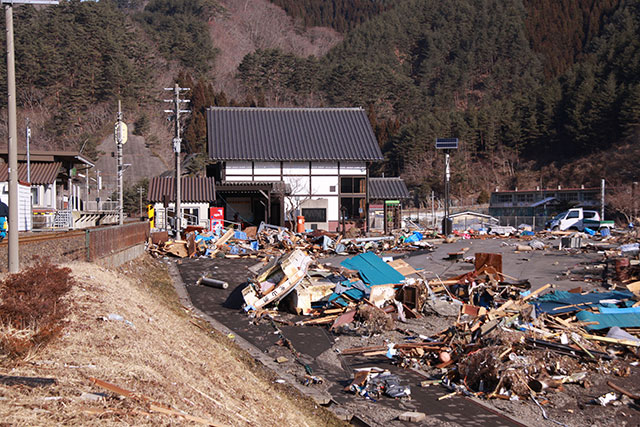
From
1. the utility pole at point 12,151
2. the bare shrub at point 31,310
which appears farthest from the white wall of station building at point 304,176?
the bare shrub at point 31,310

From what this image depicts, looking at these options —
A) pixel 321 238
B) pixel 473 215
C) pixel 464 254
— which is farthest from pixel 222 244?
pixel 473 215

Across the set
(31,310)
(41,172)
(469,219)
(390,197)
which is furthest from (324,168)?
(31,310)

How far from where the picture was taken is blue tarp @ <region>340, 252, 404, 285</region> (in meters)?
17.9

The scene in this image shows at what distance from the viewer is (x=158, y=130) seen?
273ft

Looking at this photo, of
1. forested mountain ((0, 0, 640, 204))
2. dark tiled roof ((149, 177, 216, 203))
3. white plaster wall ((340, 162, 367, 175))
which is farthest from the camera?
forested mountain ((0, 0, 640, 204))

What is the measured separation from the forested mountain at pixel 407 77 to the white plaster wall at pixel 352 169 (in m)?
23.9

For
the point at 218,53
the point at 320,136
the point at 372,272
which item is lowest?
the point at 372,272

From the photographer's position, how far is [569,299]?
15.1m

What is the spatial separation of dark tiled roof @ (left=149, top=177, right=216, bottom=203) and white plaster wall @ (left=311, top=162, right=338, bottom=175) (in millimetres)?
9497

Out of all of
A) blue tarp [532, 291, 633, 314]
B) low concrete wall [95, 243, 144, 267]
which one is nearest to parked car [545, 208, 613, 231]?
blue tarp [532, 291, 633, 314]

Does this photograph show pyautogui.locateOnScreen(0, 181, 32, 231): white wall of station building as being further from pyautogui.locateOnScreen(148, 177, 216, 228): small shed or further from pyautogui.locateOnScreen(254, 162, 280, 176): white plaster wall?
pyautogui.locateOnScreen(254, 162, 280, 176): white plaster wall

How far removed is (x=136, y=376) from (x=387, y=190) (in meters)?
40.8

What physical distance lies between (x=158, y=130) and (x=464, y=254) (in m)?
64.4

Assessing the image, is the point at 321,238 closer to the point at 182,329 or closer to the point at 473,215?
the point at 182,329
